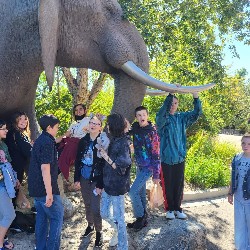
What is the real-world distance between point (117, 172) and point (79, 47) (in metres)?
1.43

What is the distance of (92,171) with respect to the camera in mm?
3605

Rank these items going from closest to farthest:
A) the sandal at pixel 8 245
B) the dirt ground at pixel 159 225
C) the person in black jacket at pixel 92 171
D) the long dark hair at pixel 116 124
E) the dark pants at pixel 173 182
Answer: the long dark hair at pixel 116 124 < the person in black jacket at pixel 92 171 < the sandal at pixel 8 245 < the dirt ground at pixel 159 225 < the dark pants at pixel 173 182

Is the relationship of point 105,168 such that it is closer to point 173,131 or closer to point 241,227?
point 173,131

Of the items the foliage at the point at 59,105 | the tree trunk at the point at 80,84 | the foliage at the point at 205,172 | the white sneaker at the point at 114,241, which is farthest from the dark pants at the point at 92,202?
the foliage at the point at 59,105

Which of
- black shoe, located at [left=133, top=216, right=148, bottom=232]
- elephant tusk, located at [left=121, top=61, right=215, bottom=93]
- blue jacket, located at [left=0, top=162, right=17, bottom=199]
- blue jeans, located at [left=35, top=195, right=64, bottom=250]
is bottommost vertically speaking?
black shoe, located at [left=133, top=216, right=148, bottom=232]

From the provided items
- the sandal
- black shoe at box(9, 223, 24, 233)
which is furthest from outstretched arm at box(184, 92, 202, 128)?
the sandal

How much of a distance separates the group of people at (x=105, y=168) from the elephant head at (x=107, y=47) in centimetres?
27

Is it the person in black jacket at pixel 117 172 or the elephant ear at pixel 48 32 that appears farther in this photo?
the elephant ear at pixel 48 32

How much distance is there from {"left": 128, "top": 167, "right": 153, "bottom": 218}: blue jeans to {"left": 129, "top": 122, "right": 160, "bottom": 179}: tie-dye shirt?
82 millimetres

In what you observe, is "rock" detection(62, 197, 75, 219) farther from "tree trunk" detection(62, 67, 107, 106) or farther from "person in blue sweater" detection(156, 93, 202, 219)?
"tree trunk" detection(62, 67, 107, 106)

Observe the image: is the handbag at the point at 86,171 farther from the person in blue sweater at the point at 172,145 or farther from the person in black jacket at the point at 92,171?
the person in blue sweater at the point at 172,145

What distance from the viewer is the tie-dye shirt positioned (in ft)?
12.5

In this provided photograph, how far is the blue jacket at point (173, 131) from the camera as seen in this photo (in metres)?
4.22

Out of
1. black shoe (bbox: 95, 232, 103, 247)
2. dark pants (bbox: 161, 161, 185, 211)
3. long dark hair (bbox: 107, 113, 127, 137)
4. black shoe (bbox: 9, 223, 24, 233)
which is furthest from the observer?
dark pants (bbox: 161, 161, 185, 211)
